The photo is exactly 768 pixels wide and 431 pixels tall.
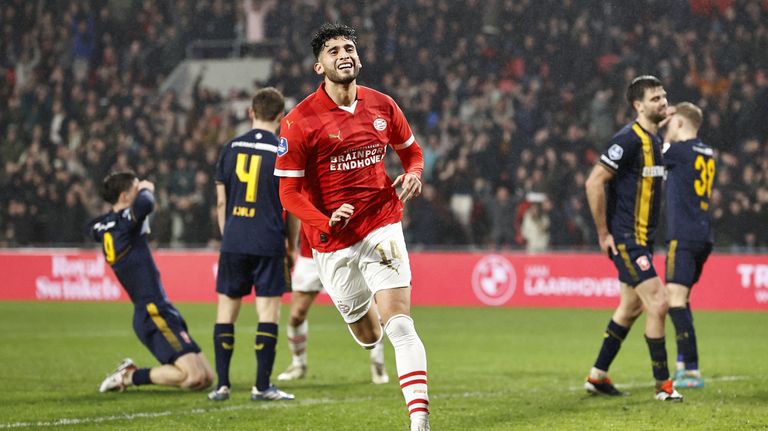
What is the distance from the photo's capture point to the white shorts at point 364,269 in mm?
6016

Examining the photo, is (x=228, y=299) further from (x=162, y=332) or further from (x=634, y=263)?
(x=634, y=263)

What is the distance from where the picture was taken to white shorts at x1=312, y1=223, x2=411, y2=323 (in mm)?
6016

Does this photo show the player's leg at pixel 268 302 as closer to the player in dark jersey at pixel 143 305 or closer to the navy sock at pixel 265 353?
the navy sock at pixel 265 353

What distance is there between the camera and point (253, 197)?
836 centimetres

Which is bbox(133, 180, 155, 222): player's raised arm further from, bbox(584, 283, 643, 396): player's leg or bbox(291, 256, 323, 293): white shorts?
bbox(584, 283, 643, 396): player's leg

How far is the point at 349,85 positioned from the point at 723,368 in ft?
18.2

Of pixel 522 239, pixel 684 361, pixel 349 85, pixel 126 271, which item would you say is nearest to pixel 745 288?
pixel 522 239

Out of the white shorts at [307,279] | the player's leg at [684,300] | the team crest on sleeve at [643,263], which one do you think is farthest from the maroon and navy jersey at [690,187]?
the white shorts at [307,279]

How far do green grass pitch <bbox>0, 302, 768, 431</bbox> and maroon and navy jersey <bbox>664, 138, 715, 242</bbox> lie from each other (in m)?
1.23

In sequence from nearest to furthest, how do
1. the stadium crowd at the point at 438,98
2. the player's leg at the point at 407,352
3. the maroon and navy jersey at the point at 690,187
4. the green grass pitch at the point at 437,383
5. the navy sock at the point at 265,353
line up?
the player's leg at the point at 407,352 < the green grass pitch at the point at 437,383 < the navy sock at the point at 265,353 < the maroon and navy jersey at the point at 690,187 < the stadium crowd at the point at 438,98

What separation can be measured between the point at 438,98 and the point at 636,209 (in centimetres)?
1557

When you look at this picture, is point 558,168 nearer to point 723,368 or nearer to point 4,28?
point 723,368

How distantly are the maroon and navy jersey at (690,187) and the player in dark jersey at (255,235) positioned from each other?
10.0 ft

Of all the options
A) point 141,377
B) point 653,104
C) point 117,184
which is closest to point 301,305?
point 141,377
